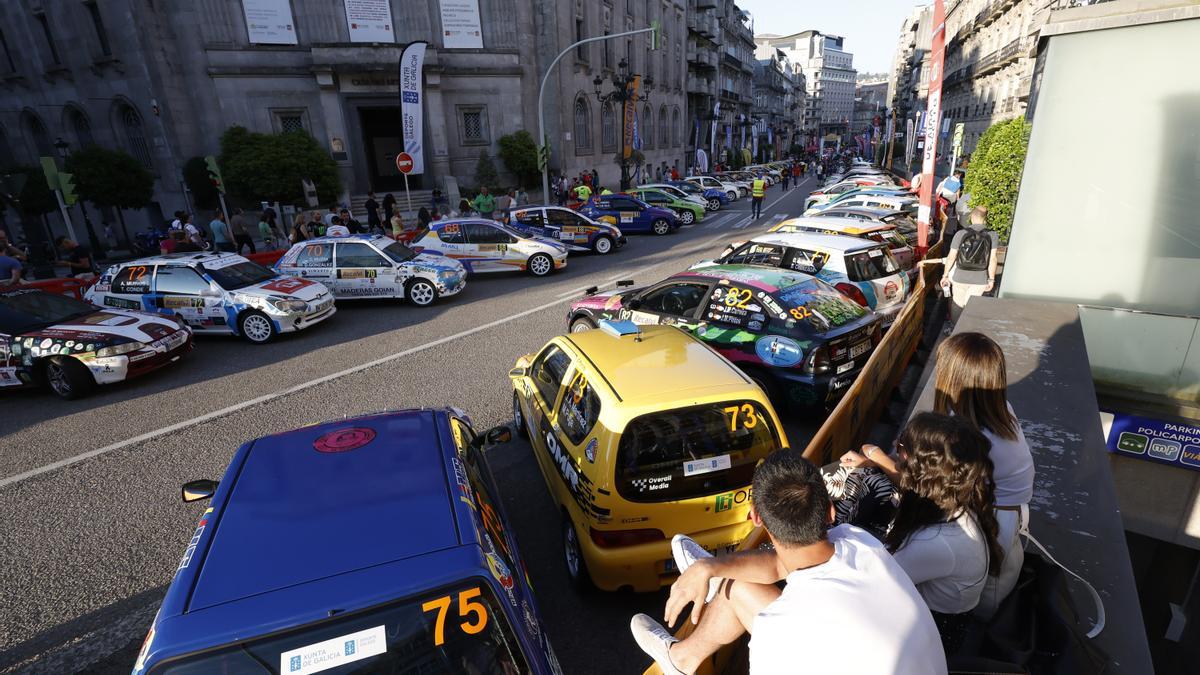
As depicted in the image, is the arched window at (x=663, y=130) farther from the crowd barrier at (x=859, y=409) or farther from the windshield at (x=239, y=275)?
the crowd barrier at (x=859, y=409)

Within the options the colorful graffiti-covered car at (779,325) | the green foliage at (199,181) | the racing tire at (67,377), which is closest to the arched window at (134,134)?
the green foliage at (199,181)

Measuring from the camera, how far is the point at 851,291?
8.20m

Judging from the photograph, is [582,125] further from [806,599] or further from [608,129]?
[806,599]

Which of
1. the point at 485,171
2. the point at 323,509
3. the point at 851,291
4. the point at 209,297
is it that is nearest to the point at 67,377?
the point at 209,297

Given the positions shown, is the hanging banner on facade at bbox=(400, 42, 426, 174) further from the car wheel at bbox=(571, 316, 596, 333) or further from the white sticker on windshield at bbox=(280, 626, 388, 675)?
the white sticker on windshield at bbox=(280, 626, 388, 675)

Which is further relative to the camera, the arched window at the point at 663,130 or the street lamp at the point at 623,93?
the arched window at the point at 663,130

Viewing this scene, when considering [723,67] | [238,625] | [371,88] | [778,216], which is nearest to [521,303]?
[238,625]

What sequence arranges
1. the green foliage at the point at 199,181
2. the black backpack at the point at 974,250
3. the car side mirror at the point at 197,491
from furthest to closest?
the green foliage at the point at 199,181 < the black backpack at the point at 974,250 < the car side mirror at the point at 197,491

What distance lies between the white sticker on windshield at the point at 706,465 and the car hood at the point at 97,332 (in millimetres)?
8344

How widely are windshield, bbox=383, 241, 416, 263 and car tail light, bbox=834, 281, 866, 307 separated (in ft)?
28.5

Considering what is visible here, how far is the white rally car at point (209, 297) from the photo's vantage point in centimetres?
987

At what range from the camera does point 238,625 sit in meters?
2.06

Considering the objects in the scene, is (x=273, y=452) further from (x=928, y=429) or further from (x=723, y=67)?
(x=723, y=67)

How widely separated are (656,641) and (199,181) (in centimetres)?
3045
